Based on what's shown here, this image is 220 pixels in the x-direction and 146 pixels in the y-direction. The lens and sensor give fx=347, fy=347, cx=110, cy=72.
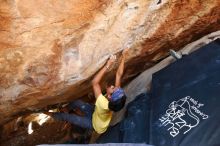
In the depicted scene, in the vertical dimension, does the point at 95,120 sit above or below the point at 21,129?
above

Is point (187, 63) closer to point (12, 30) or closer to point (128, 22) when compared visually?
point (128, 22)

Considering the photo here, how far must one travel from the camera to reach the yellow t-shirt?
3.15 m

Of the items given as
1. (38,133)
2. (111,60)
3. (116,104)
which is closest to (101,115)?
(116,104)

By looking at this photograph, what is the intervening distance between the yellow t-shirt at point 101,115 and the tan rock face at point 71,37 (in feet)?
0.78

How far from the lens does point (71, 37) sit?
104 inches

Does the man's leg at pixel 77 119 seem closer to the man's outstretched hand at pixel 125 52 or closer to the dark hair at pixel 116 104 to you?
the dark hair at pixel 116 104

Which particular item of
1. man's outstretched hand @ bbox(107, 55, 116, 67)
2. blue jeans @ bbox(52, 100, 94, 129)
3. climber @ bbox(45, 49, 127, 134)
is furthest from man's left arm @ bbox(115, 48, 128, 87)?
blue jeans @ bbox(52, 100, 94, 129)

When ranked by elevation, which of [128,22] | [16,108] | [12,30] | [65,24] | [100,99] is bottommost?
[100,99]

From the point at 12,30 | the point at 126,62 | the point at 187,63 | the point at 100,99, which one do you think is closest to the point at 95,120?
the point at 100,99

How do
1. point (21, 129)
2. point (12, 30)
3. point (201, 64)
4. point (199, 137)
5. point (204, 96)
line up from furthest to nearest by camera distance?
point (21, 129) → point (201, 64) → point (204, 96) → point (199, 137) → point (12, 30)

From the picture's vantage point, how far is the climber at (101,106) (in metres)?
3.05

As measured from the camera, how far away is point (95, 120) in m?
3.41

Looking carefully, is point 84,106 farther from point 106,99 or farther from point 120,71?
point 120,71

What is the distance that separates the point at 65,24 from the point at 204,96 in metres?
1.34
